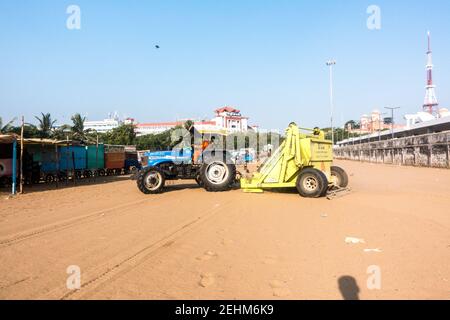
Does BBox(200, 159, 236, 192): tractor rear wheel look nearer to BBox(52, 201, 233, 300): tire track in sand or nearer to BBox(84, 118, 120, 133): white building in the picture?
BBox(52, 201, 233, 300): tire track in sand

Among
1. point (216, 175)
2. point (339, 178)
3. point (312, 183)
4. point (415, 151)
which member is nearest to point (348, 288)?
point (312, 183)

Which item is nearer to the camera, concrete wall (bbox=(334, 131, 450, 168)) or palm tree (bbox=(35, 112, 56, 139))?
concrete wall (bbox=(334, 131, 450, 168))

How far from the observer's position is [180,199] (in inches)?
428

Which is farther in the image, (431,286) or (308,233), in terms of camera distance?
(308,233)

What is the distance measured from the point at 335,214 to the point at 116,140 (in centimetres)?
5000

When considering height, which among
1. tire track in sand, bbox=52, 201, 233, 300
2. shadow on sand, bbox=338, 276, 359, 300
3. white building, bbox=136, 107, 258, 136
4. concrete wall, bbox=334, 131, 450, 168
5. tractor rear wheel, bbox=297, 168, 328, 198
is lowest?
shadow on sand, bbox=338, 276, 359, 300

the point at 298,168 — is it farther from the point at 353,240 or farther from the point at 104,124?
the point at 104,124

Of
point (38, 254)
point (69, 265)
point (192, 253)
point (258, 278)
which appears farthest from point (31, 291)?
point (258, 278)

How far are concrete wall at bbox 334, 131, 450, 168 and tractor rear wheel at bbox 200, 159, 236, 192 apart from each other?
1654cm

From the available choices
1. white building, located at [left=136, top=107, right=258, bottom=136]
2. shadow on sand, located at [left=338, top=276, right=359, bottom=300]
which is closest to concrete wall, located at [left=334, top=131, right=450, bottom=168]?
shadow on sand, located at [left=338, top=276, right=359, bottom=300]

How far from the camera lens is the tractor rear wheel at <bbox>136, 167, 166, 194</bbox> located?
12219 millimetres

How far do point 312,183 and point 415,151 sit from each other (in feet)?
65.2

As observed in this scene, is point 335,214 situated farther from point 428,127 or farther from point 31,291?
point 428,127

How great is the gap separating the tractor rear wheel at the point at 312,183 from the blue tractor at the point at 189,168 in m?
2.74
